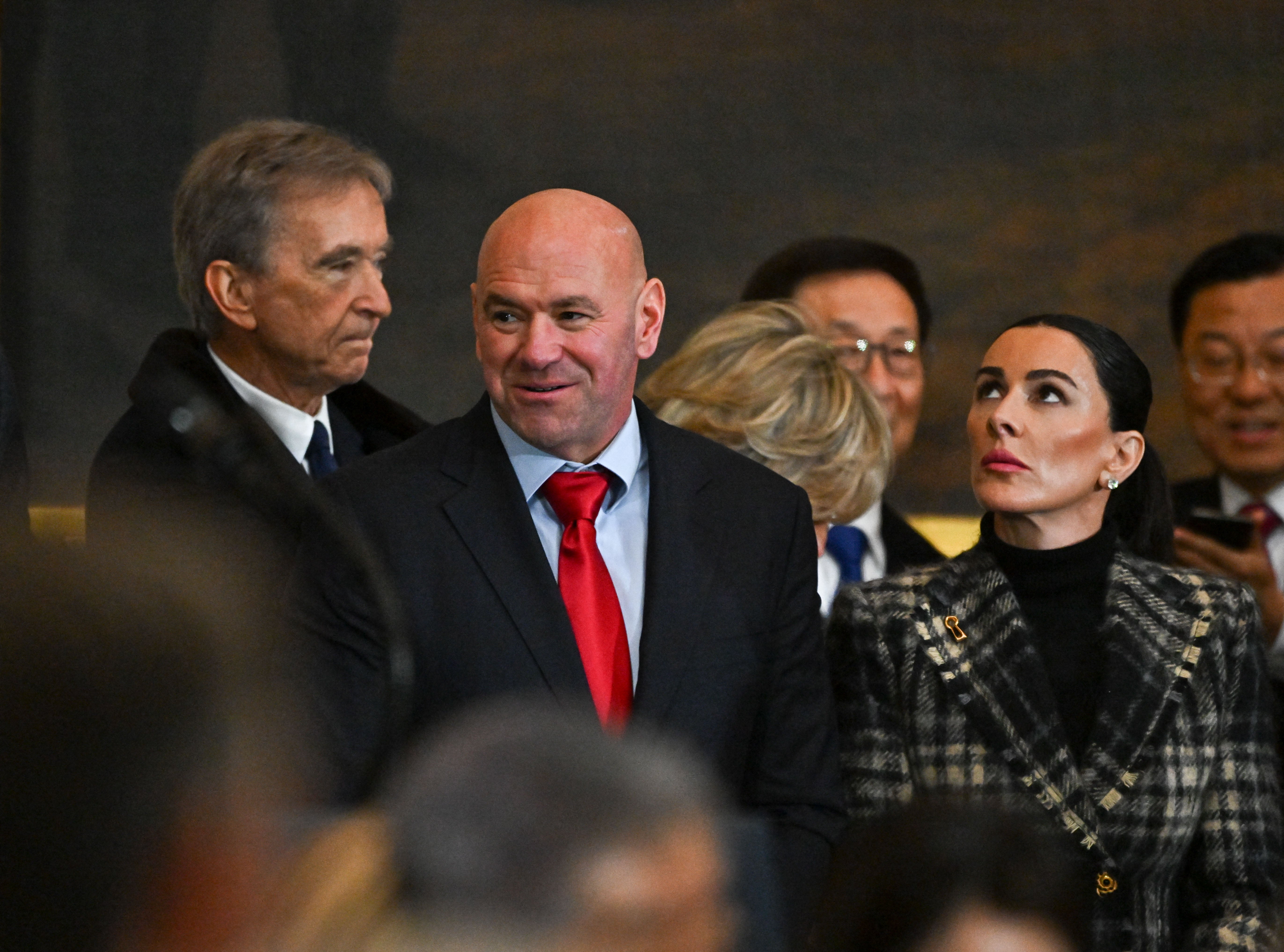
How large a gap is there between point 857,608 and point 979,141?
8.02ft

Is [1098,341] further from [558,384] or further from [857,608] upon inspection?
[558,384]

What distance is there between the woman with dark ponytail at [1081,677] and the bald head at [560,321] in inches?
19.3

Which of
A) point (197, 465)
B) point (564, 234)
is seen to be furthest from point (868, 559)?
point (197, 465)

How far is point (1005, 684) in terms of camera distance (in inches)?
91.8

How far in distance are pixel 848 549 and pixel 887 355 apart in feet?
2.47

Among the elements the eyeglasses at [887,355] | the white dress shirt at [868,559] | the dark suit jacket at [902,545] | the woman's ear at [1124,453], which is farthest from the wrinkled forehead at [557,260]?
the eyeglasses at [887,355]

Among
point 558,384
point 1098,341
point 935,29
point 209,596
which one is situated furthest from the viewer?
point 935,29

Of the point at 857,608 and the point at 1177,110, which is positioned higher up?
the point at 1177,110

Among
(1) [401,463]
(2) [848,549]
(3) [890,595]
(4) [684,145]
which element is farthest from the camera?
(4) [684,145]

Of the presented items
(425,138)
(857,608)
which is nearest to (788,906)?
(857,608)

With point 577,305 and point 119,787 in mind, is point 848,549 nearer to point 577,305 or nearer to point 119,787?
point 577,305

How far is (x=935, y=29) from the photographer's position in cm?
452

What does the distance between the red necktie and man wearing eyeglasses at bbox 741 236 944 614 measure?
3.01 ft

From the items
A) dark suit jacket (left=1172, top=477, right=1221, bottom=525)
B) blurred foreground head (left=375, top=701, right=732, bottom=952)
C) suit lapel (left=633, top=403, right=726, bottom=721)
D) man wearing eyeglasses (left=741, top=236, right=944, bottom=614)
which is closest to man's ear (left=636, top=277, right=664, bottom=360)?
suit lapel (left=633, top=403, right=726, bottom=721)
